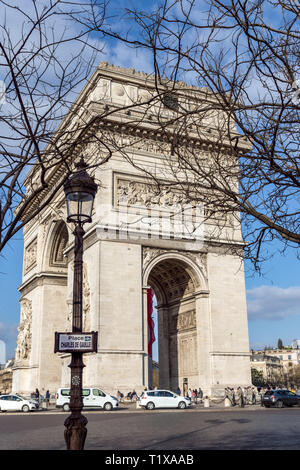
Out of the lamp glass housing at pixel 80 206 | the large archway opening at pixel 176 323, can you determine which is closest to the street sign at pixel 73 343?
the lamp glass housing at pixel 80 206

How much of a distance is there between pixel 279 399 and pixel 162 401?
20.1 feet

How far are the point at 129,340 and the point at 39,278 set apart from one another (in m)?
10.7

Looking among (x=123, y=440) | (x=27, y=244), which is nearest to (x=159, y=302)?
(x=27, y=244)

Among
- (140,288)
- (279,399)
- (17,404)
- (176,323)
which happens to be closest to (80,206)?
(140,288)

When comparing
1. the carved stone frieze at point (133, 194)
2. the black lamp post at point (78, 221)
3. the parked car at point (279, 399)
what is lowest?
the parked car at point (279, 399)

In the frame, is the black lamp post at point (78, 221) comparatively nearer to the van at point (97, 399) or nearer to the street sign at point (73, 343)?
the street sign at point (73, 343)

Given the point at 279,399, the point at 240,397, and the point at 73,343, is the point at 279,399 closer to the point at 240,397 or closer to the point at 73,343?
the point at 240,397

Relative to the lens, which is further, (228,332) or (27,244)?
(27,244)

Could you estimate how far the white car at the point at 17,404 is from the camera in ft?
82.4

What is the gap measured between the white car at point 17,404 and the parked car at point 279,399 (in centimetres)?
1140

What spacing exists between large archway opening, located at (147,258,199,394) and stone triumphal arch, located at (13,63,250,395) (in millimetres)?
57

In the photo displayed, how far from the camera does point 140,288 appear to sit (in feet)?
80.5
